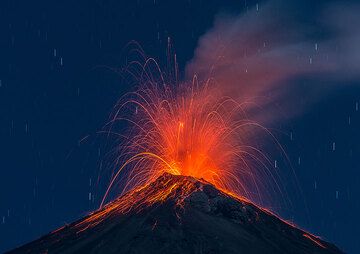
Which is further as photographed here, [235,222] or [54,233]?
[54,233]

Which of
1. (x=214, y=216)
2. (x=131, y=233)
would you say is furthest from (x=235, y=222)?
(x=131, y=233)

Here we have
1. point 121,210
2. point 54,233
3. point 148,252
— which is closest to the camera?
point 148,252

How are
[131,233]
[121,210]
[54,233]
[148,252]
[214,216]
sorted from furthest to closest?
[54,233]
[121,210]
[214,216]
[131,233]
[148,252]

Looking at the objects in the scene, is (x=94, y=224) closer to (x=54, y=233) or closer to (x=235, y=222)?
(x=54, y=233)

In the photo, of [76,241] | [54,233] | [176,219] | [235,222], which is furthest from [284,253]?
[54,233]

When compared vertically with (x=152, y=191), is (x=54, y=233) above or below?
below

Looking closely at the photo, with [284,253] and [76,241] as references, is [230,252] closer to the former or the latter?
[284,253]
